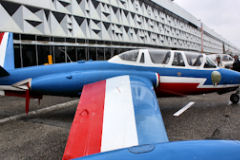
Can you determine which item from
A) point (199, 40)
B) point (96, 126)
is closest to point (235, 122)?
point (96, 126)

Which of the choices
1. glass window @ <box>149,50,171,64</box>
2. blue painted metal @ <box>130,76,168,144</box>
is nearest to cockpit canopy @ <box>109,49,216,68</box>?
glass window @ <box>149,50,171,64</box>

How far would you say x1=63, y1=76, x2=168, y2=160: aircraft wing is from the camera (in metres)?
2.49

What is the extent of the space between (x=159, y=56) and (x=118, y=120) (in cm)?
432

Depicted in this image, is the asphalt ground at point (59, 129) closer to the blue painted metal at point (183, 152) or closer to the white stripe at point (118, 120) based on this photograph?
the white stripe at point (118, 120)

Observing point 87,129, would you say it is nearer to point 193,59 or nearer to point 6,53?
point 193,59

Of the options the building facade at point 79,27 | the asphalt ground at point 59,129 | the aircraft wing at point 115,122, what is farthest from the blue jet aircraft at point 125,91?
the building facade at point 79,27

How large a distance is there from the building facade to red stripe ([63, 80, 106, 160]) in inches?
496

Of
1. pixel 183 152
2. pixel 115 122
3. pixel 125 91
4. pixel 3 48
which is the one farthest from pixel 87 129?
pixel 3 48

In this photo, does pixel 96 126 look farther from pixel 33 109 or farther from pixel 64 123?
pixel 33 109

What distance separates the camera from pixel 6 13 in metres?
15.8

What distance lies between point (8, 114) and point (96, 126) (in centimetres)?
579

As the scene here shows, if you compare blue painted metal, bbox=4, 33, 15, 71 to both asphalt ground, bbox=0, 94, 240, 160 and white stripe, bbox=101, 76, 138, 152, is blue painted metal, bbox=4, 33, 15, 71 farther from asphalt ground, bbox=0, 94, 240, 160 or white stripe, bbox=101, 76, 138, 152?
white stripe, bbox=101, 76, 138, 152

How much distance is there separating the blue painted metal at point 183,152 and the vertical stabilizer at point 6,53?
6.59 m

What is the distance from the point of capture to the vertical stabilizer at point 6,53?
6.67 metres
